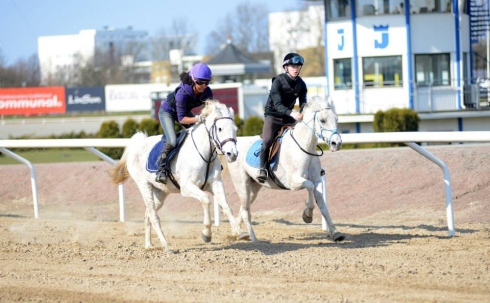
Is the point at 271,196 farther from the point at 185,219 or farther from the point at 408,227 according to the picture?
the point at 408,227

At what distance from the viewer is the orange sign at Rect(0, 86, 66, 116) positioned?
1972 inches

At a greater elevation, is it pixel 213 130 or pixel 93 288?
pixel 213 130

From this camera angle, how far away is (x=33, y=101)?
51469mm

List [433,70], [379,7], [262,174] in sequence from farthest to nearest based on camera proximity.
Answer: [379,7] → [433,70] → [262,174]

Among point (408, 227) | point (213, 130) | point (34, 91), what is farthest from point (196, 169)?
point (34, 91)

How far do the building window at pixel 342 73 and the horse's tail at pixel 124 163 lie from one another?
66.5 ft

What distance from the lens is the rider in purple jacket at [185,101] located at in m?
9.86

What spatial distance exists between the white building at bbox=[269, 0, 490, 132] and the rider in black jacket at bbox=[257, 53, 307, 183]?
18822mm

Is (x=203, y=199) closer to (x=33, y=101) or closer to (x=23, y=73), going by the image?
(x=23, y=73)

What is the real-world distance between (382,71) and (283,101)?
2041 cm

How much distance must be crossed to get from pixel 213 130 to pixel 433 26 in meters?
22.0

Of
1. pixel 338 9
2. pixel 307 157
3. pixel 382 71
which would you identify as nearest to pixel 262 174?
pixel 307 157

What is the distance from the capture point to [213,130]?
9.60 meters

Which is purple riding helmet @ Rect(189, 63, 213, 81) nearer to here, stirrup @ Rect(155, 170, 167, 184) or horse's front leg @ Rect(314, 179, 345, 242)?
stirrup @ Rect(155, 170, 167, 184)
